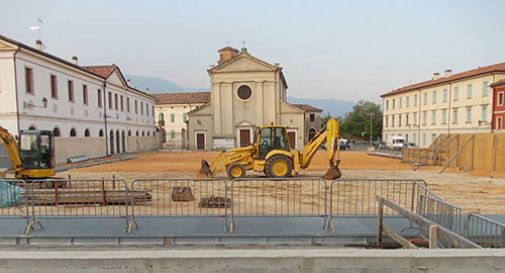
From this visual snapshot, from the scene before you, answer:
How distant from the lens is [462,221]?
17.5ft

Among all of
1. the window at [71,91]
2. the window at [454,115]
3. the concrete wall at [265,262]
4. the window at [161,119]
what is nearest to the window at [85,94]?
the window at [71,91]

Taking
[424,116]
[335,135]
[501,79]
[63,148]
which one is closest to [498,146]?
[335,135]

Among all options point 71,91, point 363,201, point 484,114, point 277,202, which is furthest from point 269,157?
point 484,114

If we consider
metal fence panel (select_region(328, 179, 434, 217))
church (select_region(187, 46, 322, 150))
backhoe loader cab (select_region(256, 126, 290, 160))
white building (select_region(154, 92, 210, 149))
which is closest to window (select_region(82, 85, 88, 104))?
church (select_region(187, 46, 322, 150))

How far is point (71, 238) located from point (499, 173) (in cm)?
2006

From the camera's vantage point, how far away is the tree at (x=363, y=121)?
74.2m

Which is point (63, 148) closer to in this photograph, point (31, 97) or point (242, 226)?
point (31, 97)

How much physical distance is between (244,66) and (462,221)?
38485 mm

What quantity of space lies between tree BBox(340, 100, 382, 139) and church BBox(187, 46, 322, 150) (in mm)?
38077

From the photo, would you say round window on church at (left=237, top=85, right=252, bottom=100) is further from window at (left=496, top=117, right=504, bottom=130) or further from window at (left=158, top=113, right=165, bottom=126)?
window at (left=496, top=117, right=504, bottom=130)

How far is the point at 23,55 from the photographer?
2133cm

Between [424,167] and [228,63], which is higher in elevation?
[228,63]

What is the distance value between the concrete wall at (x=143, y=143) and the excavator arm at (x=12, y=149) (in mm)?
27297

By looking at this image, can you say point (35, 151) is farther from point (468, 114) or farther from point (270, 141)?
point (468, 114)
